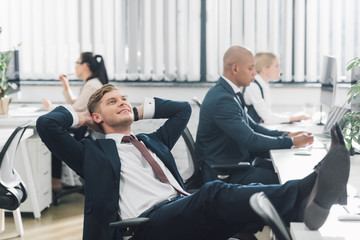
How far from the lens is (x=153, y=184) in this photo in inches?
103

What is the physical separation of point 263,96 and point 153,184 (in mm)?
2631

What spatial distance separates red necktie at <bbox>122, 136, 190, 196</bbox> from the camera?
8.70ft

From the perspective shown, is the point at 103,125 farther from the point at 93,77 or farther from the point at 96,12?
the point at 96,12

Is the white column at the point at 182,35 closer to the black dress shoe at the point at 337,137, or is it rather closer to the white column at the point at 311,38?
the white column at the point at 311,38

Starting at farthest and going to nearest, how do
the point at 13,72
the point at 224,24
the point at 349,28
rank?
the point at 224,24
the point at 349,28
the point at 13,72

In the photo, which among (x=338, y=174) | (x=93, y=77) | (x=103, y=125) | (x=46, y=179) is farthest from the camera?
(x=93, y=77)

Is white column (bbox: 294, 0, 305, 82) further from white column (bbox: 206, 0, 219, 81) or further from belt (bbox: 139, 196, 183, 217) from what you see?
belt (bbox: 139, 196, 183, 217)

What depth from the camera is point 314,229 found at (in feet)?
6.49

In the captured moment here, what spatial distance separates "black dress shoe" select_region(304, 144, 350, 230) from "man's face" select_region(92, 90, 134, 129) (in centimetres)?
103

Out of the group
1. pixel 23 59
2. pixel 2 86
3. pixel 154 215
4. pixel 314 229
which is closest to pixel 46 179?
pixel 2 86

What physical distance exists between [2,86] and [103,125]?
248 centimetres

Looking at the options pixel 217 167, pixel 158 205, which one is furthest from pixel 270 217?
pixel 217 167

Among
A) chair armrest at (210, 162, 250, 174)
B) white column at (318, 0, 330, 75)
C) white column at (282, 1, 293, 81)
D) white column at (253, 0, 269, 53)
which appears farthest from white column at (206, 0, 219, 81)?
chair armrest at (210, 162, 250, 174)

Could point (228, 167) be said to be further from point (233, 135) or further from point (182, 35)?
point (182, 35)
